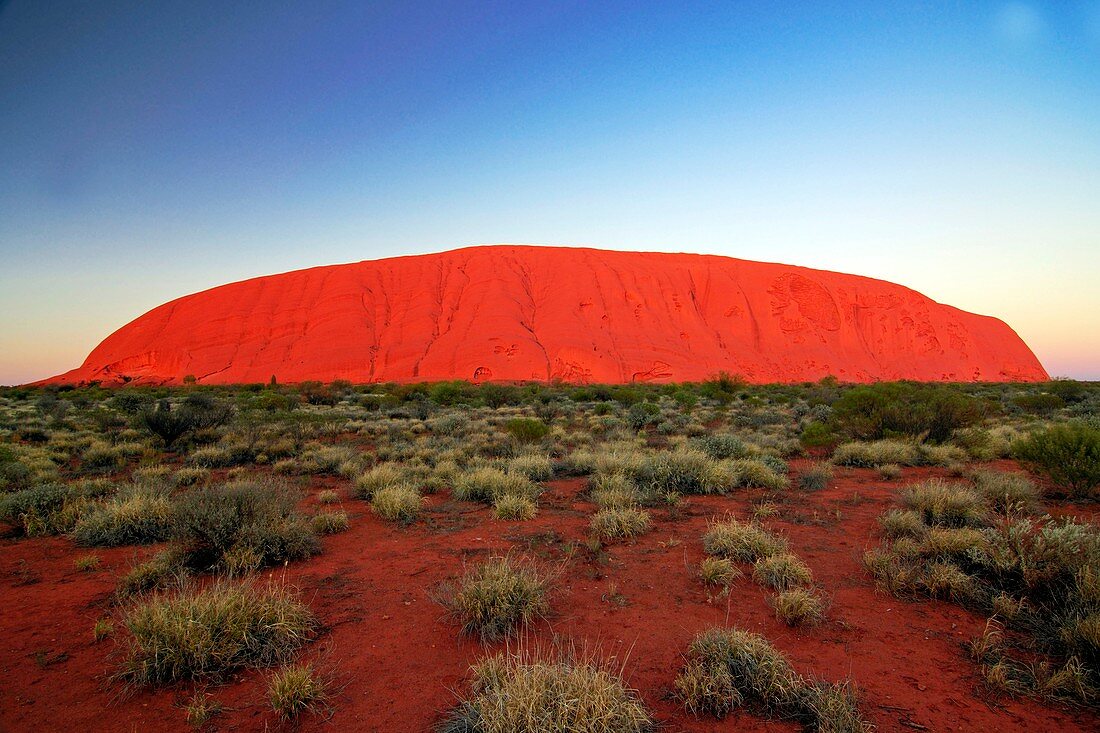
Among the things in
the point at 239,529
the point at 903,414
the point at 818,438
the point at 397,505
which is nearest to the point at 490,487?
the point at 397,505

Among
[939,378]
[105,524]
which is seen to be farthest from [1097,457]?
[939,378]

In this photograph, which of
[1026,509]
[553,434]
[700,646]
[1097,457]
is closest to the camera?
[700,646]

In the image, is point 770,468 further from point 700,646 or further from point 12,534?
point 12,534

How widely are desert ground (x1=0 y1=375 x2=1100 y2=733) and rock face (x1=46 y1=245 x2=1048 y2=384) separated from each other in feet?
117

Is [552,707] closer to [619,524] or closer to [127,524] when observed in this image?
[619,524]

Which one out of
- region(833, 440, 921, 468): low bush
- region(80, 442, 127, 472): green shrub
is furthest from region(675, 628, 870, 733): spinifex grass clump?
region(80, 442, 127, 472): green shrub

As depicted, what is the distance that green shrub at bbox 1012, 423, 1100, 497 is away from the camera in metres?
6.55

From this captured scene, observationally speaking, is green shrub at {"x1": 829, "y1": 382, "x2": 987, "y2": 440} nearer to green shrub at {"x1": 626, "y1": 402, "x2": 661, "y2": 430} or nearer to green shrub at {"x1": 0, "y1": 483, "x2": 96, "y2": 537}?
green shrub at {"x1": 626, "y1": 402, "x2": 661, "y2": 430}

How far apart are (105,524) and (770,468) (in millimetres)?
9220

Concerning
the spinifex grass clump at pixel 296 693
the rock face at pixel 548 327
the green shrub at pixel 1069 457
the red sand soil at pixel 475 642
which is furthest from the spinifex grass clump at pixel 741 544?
the rock face at pixel 548 327

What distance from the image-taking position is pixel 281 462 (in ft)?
30.8

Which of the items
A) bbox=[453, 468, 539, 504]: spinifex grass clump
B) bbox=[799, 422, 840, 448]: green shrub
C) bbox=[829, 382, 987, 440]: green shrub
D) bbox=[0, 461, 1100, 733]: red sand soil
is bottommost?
bbox=[0, 461, 1100, 733]: red sand soil

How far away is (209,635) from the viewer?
3236 millimetres

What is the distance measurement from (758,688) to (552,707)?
4.28ft
